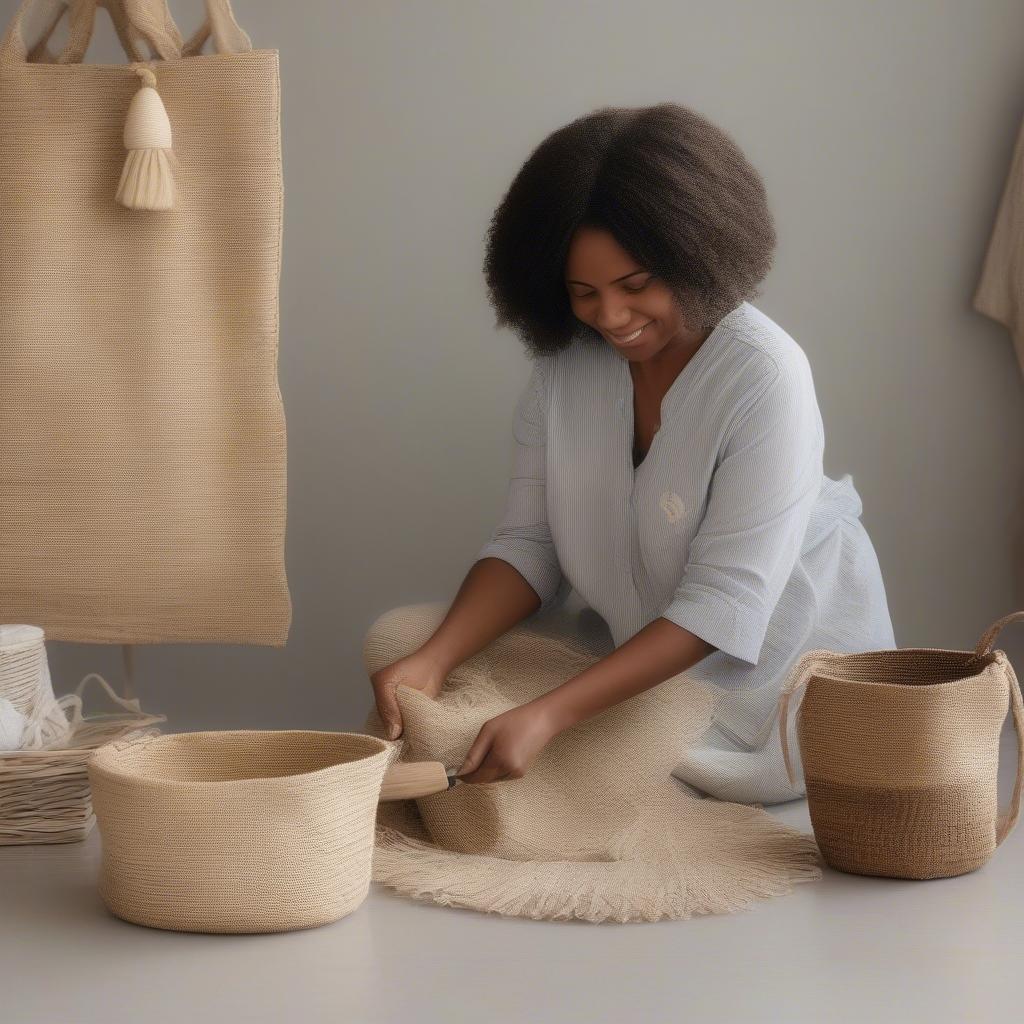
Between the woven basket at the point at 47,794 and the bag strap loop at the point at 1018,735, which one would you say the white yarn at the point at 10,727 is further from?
the bag strap loop at the point at 1018,735

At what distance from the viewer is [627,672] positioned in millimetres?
1796

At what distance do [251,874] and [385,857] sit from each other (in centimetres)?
33

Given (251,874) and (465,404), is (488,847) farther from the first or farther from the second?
(465,404)

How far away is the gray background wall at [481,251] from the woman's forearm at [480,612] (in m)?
0.64

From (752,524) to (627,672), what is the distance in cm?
26

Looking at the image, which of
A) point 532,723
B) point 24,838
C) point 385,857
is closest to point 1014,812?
point 532,723

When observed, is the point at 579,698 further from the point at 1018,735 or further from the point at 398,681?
the point at 1018,735

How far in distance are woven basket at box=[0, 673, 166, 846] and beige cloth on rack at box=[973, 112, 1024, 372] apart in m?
1.67

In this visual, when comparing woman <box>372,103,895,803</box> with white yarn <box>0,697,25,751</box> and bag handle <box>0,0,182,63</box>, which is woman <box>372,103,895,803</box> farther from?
bag handle <box>0,0,182,63</box>

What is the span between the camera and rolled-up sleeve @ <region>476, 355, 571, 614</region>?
2.16 meters

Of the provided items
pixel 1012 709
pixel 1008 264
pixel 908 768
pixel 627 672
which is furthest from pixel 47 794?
pixel 1008 264

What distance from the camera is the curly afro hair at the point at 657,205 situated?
1832mm

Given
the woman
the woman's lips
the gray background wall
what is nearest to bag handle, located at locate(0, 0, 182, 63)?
the gray background wall

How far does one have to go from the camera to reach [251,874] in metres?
1.47
